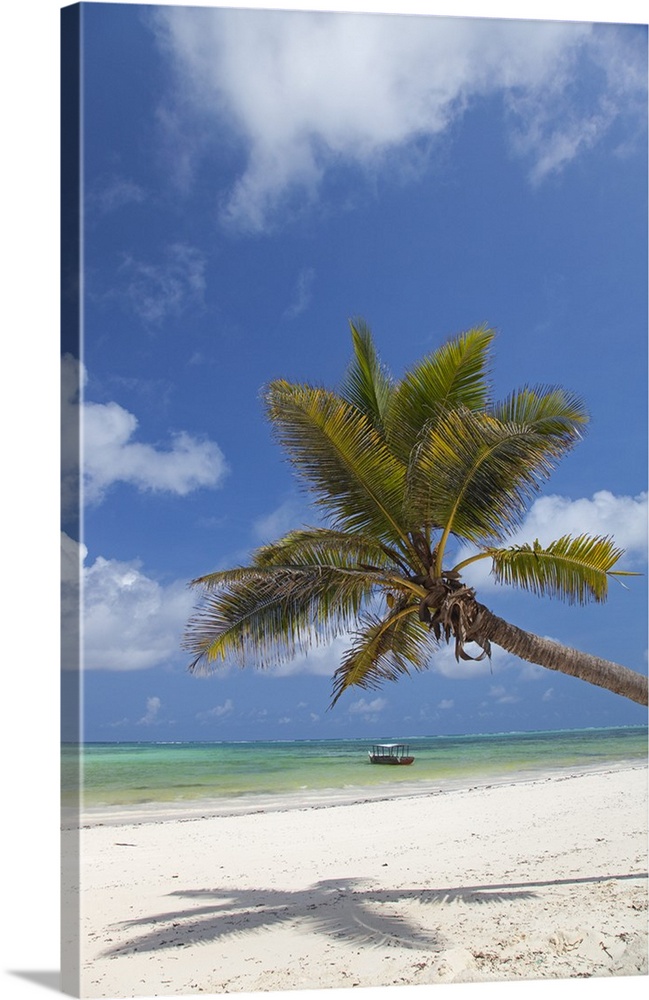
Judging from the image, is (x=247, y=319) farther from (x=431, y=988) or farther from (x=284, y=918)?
(x=431, y=988)

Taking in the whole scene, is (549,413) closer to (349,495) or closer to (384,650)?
(349,495)

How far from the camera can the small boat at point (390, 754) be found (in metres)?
25.9

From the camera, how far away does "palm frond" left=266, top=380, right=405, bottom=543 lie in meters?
5.73

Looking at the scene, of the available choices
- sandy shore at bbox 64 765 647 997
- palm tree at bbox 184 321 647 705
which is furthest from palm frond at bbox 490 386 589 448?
sandy shore at bbox 64 765 647 997

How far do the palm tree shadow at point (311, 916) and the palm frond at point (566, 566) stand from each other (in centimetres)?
239

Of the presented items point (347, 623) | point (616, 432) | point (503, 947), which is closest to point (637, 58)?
point (347, 623)

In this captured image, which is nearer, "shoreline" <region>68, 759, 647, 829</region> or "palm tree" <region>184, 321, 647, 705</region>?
"palm tree" <region>184, 321, 647, 705</region>

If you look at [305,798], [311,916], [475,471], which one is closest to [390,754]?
[305,798]

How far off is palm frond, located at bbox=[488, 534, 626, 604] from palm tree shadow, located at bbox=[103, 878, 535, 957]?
2390 millimetres

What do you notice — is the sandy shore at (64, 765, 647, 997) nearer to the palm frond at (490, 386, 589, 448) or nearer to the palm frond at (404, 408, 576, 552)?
the palm frond at (404, 408, 576, 552)

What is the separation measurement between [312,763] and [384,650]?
1963 cm

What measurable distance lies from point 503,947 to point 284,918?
1.67 metres

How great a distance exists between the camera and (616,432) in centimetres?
1623

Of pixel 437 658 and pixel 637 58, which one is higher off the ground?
pixel 637 58
